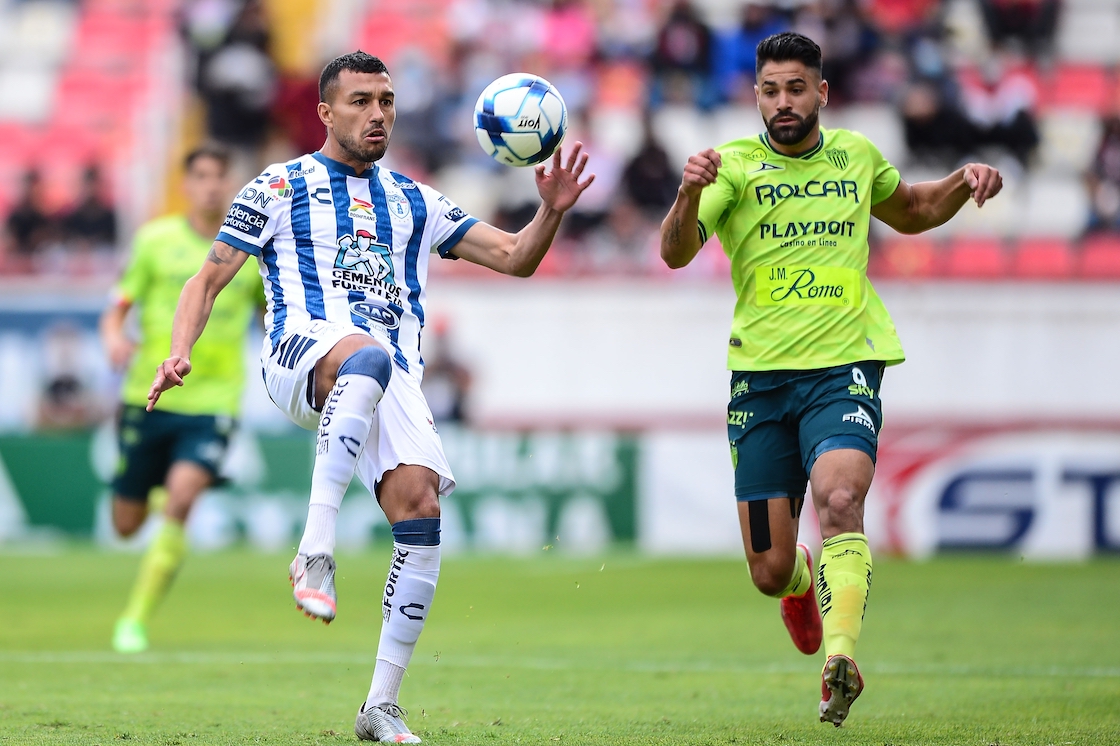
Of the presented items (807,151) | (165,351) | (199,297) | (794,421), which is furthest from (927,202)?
(165,351)

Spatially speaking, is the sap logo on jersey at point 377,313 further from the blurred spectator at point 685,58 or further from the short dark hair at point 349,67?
the blurred spectator at point 685,58

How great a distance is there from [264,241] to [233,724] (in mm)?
1951

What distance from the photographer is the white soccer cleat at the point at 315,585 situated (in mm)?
5488

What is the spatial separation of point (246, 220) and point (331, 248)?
35 cm

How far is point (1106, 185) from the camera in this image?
62.0ft

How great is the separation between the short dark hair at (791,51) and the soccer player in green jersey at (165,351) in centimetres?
423

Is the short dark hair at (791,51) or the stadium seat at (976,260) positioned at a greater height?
the stadium seat at (976,260)

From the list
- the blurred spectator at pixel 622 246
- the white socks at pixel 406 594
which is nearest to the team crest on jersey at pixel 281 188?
the white socks at pixel 406 594

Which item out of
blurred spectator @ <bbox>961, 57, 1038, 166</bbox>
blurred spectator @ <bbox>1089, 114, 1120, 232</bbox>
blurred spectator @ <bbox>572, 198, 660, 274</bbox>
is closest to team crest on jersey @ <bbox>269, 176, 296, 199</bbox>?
blurred spectator @ <bbox>572, 198, 660, 274</bbox>

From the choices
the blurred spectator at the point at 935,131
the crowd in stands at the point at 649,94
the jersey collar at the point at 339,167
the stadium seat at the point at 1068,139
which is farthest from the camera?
the stadium seat at the point at 1068,139

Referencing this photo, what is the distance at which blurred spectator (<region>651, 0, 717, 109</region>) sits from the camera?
20.5 m

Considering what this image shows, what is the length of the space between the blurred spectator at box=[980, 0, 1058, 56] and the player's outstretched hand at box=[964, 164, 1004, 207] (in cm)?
1511

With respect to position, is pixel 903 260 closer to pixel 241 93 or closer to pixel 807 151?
pixel 241 93

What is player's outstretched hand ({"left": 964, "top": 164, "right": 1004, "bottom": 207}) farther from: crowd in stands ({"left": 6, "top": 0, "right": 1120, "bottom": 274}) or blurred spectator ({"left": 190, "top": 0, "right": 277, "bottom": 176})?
blurred spectator ({"left": 190, "top": 0, "right": 277, "bottom": 176})
